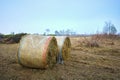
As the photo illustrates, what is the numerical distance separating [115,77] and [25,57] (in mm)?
2714

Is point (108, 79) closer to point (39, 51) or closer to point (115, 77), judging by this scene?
point (115, 77)

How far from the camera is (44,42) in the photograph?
176 inches

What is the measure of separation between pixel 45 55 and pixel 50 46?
1.59ft

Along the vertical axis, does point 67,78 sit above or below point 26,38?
below

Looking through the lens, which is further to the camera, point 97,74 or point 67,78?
point 97,74

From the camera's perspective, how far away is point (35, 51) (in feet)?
14.3

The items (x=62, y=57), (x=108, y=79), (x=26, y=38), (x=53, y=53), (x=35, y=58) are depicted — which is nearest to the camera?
(x=108, y=79)

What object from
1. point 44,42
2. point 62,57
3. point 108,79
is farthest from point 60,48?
point 108,79

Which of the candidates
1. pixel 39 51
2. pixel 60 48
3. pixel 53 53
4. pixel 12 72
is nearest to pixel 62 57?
pixel 60 48

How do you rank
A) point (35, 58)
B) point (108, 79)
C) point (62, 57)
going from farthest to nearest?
point (62, 57)
point (35, 58)
point (108, 79)

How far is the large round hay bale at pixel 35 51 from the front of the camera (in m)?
4.32

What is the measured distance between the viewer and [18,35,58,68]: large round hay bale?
4.32 m

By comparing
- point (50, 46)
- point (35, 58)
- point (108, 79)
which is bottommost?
point (108, 79)

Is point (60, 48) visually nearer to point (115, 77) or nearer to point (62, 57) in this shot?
point (62, 57)
